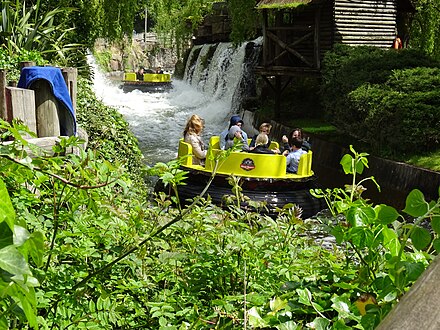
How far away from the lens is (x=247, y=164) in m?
9.72

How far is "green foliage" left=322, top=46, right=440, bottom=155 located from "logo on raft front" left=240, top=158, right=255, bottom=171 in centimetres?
299

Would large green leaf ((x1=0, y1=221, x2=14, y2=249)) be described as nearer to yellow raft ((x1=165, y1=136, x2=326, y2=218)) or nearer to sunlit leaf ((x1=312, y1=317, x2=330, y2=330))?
sunlit leaf ((x1=312, y1=317, x2=330, y2=330))

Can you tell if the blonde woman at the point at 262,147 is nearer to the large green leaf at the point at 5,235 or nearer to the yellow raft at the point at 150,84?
the large green leaf at the point at 5,235

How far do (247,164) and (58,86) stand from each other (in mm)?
4944

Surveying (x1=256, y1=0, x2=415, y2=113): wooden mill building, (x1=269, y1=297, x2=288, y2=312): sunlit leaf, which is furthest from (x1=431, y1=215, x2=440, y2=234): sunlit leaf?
(x1=256, y1=0, x2=415, y2=113): wooden mill building

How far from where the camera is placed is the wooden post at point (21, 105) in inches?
182

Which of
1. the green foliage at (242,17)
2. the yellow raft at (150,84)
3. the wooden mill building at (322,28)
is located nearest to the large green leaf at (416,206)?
the wooden mill building at (322,28)

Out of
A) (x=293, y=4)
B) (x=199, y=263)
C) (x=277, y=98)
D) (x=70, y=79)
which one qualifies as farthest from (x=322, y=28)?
(x=199, y=263)

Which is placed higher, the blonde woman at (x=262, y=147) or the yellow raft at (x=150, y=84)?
the blonde woman at (x=262, y=147)

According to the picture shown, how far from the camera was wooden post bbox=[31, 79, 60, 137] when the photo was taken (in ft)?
16.3

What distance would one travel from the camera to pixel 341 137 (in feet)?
45.6

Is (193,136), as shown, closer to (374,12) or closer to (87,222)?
(87,222)

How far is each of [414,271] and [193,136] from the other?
8143 millimetres

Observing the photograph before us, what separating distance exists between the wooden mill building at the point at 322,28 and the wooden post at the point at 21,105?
1250cm
